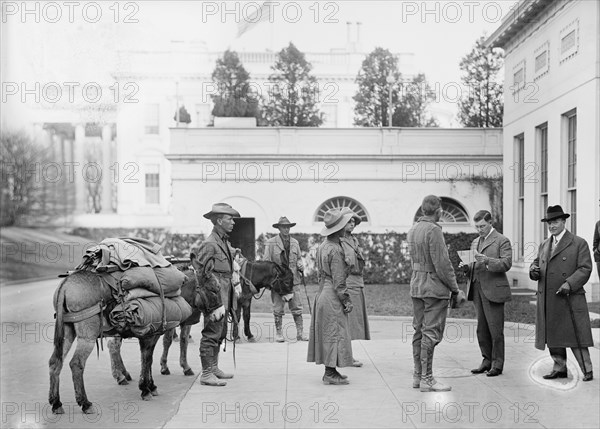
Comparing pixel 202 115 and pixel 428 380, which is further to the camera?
pixel 202 115

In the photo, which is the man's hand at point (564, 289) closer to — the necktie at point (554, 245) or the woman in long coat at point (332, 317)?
the necktie at point (554, 245)

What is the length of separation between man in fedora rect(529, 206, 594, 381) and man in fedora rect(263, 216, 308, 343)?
4.90 meters

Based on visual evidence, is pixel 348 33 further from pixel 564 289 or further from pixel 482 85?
pixel 564 289

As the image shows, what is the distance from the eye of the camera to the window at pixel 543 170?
21312mm

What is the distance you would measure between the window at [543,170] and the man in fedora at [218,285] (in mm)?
14828

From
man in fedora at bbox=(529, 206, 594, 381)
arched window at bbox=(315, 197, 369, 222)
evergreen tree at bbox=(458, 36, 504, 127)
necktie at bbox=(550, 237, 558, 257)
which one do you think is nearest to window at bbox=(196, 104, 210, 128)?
arched window at bbox=(315, 197, 369, 222)

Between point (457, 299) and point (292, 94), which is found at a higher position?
point (292, 94)

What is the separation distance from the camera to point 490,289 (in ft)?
30.1

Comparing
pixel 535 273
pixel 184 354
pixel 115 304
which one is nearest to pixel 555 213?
pixel 535 273

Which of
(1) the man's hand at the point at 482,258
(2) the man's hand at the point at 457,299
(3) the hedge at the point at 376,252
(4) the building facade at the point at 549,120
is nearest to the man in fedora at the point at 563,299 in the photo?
(1) the man's hand at the point at 482,258

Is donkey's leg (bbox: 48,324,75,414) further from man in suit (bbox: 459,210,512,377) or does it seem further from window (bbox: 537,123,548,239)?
window (bbox: 537,123,548,239)

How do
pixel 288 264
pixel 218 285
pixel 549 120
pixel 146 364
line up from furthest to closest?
pixel 549 120
pixel 288 264
pixel 218 285
pixel 146 364

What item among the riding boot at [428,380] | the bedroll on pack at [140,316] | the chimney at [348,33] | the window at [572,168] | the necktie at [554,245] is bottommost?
the riding boot at [428,380]

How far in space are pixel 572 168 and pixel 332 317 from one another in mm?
13152
